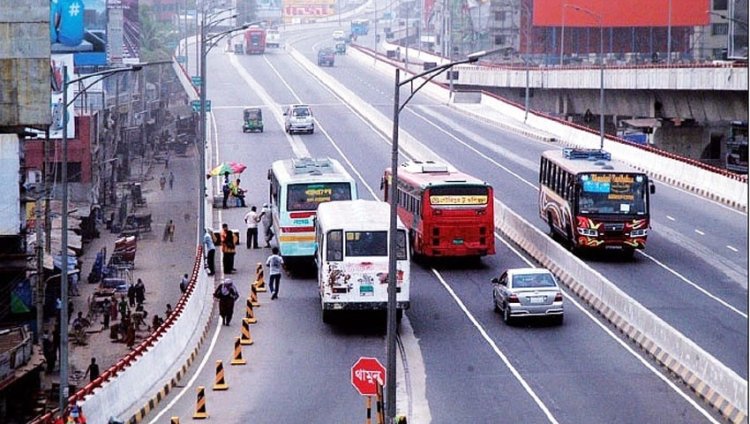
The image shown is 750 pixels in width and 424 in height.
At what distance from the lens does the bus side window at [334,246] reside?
34.4 metres

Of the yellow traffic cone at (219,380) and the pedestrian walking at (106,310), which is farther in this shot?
the pedestrian walking at (106,310)

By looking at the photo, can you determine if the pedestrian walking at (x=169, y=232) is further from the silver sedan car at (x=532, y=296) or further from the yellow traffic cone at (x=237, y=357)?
the yellow traffic cone at (x=237, y=357)

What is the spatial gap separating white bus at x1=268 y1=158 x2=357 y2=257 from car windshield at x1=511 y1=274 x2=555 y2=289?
27.2 feet

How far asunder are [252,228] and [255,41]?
112219mm

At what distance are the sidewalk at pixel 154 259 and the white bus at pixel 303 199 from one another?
6.46 m

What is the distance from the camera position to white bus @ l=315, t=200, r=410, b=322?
112 ft

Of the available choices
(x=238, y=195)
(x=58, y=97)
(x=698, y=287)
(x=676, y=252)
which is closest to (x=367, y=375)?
(x=698, y=287)

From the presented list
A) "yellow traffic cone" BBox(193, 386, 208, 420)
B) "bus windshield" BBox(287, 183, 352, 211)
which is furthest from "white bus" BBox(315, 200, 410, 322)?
"yellow traffic cone" BBox(193, 386, 208, 420)

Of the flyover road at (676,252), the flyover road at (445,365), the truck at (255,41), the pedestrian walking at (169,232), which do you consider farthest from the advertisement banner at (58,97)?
the truck at (255,41)

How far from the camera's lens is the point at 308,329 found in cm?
3562

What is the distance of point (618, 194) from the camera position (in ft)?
142

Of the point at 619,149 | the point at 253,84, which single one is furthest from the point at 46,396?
the point at 253,84

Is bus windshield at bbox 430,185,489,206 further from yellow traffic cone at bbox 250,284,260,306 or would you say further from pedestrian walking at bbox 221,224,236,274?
yellow traffic cone at bbox 250,284,260,306

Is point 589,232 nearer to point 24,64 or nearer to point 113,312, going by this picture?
point 113,312
